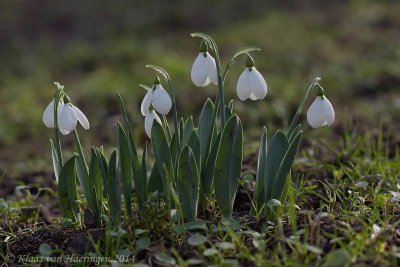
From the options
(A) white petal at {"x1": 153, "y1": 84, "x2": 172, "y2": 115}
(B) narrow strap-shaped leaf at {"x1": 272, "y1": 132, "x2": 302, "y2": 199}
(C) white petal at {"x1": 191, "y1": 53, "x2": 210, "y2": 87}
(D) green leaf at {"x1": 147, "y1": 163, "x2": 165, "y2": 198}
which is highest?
(C) white petal at {"x1": 191, "y1": 53, "x2": 210, "y2": 87}

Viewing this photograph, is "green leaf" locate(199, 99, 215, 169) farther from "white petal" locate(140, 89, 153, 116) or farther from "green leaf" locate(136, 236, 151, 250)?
"green leaf" locate(136, 236, 151, 250)

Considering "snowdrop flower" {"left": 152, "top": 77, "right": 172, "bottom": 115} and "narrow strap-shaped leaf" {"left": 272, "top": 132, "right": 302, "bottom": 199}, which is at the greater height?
"snowdrop flower" {"left": 152, "top": 77, "right": 172, "bottom": 115}

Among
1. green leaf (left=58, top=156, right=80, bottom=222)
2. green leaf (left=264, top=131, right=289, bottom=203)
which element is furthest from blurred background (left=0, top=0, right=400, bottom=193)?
green leaf (left=264, top=131, right=289, bottom=203)

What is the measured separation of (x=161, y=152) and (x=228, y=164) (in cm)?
24

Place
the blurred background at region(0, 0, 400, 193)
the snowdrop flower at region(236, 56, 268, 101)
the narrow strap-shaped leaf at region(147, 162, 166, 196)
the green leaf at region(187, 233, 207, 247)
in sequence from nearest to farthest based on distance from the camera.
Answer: the green leaf at region(187, 233, 207, 247) < the snowdrop flower at region(236, 56, 268, 101) < the narrow strap-shaped leaf at region(147, 162, 166, 196) < the blurred background at region(0, 0, 400, 193)

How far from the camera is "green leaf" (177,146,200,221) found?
7.57 ft

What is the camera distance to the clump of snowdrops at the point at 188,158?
2.30 metres

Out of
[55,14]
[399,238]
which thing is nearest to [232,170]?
[399,238]

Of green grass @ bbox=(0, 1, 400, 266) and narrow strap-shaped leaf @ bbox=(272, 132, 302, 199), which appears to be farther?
narrow strap-shaped leaf @ bbox=(272, 132, 302, 199)

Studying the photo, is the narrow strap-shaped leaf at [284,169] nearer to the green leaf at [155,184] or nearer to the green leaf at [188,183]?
the green leaf at [188,183]

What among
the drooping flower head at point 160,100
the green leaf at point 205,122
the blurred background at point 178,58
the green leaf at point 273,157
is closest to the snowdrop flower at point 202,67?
the drooping flower head at point 160,100

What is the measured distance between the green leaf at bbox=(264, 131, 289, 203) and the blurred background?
1.69 m

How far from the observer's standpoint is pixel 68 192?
248 cm

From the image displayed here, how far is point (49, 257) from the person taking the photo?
7.39 ft
